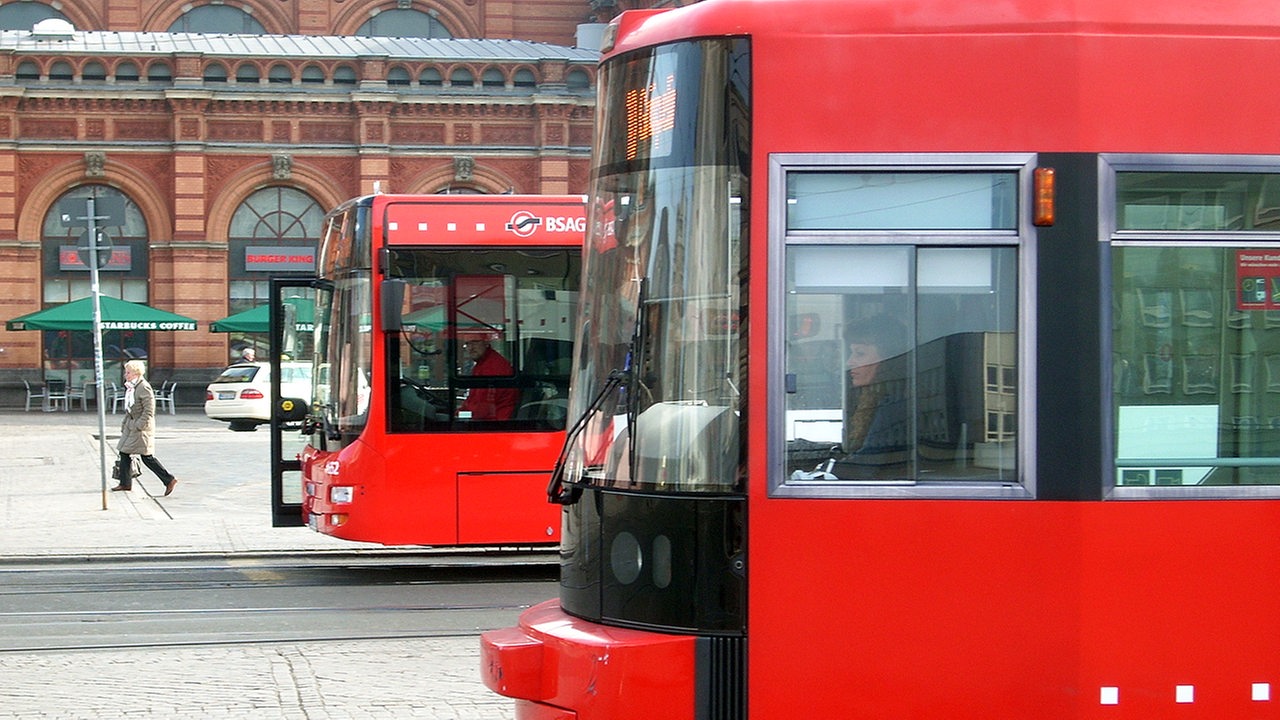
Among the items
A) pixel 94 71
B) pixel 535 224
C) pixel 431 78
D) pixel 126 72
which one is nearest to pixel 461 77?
pixel 431 78

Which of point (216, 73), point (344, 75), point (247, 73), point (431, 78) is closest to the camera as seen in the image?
point (216, 73)

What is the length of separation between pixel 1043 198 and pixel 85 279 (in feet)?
121

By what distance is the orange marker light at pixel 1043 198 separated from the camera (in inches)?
185

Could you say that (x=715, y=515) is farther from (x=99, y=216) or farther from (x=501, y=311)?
(x=99, y=216)

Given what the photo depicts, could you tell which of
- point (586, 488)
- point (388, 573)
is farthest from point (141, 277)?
point (586, 488)

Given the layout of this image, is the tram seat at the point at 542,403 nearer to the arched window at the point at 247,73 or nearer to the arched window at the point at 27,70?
the arched window at the point at 247,73

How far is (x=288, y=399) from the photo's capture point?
12000mm

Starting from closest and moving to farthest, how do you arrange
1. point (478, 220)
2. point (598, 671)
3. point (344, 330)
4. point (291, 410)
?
point (598, 671), point (478, 220), point (344, 330), point (291, 410)

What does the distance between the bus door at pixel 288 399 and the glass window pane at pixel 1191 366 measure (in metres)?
7.73

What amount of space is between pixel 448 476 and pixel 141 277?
29.5 metres

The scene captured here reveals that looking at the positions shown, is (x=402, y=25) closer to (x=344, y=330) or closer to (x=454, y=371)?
(x=344, y=330)

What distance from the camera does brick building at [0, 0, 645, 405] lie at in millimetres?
37469

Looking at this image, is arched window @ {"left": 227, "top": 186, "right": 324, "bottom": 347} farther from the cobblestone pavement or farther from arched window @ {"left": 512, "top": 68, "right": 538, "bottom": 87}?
the cobblestone pavement

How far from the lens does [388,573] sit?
39.8 feet
